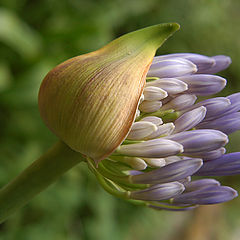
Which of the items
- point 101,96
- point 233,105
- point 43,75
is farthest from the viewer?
point 43,75

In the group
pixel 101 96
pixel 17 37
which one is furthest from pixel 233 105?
pixel 17 37

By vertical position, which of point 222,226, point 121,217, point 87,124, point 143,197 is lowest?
point 222,226

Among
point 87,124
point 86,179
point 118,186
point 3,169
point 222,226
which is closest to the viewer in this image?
point 87,124

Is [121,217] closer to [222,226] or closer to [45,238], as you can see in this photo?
[45,238]

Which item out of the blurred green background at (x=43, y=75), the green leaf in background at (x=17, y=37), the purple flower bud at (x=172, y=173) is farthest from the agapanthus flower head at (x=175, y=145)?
the green leaf in background at (x=17, y=37)

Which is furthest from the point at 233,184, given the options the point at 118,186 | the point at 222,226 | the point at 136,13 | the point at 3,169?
the point at 118,186

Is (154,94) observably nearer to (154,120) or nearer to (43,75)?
(154,120)

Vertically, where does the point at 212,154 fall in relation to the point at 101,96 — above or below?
below
